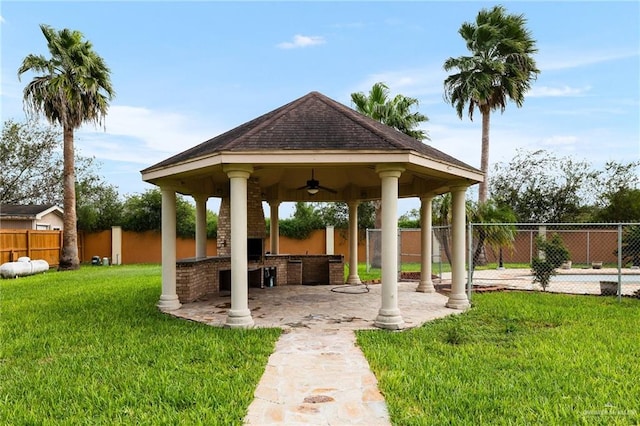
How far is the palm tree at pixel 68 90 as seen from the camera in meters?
16.4

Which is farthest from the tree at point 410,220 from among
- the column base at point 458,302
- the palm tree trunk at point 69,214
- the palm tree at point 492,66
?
the palm tree trunk at point 69,214

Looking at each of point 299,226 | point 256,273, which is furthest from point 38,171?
point 256,273

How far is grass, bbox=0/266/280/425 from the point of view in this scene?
3400 mm

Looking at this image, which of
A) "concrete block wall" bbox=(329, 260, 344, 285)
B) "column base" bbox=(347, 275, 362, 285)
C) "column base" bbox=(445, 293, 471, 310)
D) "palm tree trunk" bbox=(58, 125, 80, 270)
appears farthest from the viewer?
"palm tree trunk" bbox=(58, 125, 80, 270)

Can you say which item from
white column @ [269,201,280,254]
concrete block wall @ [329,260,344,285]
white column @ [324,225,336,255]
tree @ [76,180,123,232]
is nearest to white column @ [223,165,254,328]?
concrete block wall @ [329,260,344,285]

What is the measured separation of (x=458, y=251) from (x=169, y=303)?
5.92 metres

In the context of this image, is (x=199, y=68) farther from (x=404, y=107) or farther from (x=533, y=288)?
(x=533, y=288)

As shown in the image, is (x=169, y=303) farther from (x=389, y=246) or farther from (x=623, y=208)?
(x=623, y=208)

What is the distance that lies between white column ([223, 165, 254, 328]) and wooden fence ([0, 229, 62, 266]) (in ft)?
48.2

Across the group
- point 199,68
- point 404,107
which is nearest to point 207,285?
point 199,68

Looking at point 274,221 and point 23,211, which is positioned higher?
point 23,211

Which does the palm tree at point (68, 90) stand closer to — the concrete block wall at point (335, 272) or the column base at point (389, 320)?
the concrete block wall at point (335, 272)

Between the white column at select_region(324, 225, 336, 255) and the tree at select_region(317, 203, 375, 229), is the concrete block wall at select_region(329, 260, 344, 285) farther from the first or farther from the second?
the tree at select_region(317, 203, 375, 229)

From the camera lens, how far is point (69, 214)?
1777 cm
